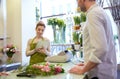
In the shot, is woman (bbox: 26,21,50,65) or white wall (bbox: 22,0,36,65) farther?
white wall (bbox: 22,0,36,65)

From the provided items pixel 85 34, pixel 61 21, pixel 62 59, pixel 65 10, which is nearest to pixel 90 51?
pixel 85 34

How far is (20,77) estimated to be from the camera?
4.72ft

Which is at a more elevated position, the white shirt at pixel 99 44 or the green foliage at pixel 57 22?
the green foliage at pixel 57 22

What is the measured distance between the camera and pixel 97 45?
132cm

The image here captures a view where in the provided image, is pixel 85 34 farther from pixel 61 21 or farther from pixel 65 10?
pixel 65 10

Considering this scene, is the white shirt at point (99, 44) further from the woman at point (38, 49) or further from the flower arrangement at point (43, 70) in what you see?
the woman at point (38, 49)

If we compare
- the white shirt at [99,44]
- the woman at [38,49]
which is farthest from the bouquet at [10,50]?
the white shirt at [99,44]

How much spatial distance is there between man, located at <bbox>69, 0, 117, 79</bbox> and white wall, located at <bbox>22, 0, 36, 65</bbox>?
285cm

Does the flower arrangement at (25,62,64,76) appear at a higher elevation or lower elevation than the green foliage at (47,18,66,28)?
lower

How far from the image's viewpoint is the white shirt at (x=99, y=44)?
4.35ft

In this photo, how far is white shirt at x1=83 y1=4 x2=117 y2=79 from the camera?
133cm

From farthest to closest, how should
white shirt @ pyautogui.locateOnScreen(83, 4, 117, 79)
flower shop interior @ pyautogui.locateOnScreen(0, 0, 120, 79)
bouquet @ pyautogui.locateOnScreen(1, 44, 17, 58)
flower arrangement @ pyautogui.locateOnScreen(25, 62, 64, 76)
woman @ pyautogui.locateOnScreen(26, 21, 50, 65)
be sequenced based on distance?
flower shop interior @ pyautogui.locateOnScreen(0, 0, 120, 79) < bouquet @ pyautogui.locateOnScreen(1, 44, 17, 58) < woman @ pyautogui.locateOnScreen(26, 21, 50, 65) < flower arrangement @ pyautogui.locateOnScreen(25, 62, 64, 76) < white shirt @ pyautogui.locateOnScreen(83, 4, 117, 79)

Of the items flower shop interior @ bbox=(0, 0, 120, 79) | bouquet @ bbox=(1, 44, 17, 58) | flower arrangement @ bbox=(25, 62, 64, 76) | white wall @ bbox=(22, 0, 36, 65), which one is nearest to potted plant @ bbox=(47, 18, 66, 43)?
flower shop interior @ bbox=(0, 0, 120, 79)

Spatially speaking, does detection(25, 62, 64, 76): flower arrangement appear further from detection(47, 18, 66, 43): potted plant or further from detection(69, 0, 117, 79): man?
detection(47, 18, 66, 43): potted plant
